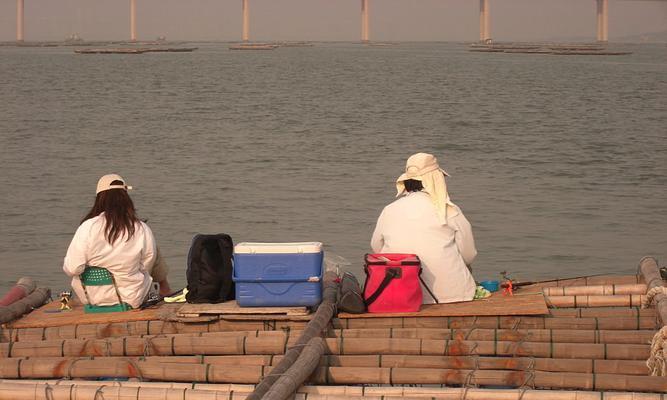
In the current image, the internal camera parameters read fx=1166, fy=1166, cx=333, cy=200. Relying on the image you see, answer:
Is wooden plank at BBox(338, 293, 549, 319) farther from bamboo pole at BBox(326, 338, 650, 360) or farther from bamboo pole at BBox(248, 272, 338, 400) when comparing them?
bamboo pole at BBox(326, 338, 650, 360)

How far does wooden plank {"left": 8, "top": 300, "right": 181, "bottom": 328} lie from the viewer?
7.49 metres

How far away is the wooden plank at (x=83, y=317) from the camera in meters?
7.49

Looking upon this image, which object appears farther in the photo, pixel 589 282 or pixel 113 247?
pixel 589 282

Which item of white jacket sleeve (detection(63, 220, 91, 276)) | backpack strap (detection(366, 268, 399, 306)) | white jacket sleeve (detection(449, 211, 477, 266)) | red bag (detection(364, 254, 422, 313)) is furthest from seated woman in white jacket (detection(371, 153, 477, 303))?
white jacket sleeve (detection(63, 220, 91, 276))

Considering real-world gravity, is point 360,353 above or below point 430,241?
below

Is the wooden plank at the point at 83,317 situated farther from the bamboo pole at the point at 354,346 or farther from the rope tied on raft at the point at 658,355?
the rope tied on raft at the point at 658,355

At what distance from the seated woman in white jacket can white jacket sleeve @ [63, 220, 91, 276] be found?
6.36 feet

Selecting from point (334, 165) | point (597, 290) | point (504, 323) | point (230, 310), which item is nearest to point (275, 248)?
point (230, 310)

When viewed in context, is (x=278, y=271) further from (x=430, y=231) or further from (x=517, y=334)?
(x=517, y=334)

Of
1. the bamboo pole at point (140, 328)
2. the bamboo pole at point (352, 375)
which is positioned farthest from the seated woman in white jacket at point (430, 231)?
the bamboo pole at point (352, 375)

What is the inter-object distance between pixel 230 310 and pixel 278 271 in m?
0.41

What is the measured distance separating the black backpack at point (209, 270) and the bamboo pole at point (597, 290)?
2.22 m

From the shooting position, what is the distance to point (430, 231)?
764 centimetres

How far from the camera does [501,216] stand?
17203 millimetres
